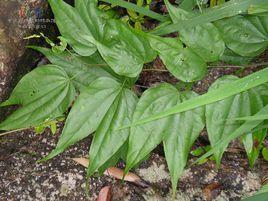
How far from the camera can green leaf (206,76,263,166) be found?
1.31m

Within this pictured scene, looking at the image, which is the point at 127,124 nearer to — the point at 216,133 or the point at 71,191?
the point at 216,133

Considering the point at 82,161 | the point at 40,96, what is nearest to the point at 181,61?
the point at 40,96

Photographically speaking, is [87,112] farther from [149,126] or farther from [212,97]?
[212,97]

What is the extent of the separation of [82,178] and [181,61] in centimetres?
60

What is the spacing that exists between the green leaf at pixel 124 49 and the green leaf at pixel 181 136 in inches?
7.8

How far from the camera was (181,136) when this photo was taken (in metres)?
1.32

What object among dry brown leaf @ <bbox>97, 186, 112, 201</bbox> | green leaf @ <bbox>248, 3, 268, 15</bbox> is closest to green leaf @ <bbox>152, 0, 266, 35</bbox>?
green leaf @ <bbox>248, 3, 268, 15</bbox>

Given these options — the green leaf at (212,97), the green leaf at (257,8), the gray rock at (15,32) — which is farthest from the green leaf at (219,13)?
the gray rock at (15,32)

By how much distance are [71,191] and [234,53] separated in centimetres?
76

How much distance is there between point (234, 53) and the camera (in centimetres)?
145

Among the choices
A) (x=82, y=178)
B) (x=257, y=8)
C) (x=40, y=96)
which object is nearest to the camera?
(x=257, y=8)

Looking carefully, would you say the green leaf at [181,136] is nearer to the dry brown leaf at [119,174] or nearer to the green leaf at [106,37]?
the green leaf at [106,37]

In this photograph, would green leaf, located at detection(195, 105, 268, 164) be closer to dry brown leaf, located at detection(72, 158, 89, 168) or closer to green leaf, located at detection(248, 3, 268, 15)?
green leaf, located at detection(248, 3, 268, 15)

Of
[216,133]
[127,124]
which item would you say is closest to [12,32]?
[127,124]
